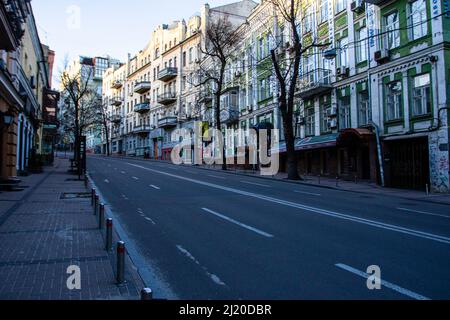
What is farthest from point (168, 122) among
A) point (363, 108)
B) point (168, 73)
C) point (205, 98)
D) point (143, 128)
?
point (363, 108)

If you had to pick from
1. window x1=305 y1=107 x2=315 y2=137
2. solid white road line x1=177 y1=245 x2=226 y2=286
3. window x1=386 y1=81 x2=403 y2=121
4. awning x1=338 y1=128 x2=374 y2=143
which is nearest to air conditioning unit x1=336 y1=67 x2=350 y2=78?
window x1=386 y1=81 x2=403 y2=121

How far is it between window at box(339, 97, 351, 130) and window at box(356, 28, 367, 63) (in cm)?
274

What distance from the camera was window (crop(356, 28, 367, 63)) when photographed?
955 inches

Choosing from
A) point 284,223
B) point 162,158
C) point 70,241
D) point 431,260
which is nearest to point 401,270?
point 431,260

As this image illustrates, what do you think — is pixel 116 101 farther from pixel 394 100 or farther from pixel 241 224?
pixel 241 224

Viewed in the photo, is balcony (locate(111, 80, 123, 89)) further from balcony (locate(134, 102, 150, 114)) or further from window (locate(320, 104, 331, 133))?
window (locate(320, 104, 331, 133))

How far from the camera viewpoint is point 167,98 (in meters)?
59.0

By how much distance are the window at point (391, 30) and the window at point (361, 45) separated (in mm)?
1511

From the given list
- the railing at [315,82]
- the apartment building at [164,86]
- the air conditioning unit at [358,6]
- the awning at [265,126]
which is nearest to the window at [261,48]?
the awning at [265,126]

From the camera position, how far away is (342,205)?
13.3 m

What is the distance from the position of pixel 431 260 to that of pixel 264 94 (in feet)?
106

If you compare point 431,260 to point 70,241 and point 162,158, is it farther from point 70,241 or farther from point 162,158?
point 162,158

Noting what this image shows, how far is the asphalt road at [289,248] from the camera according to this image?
507 centimetres

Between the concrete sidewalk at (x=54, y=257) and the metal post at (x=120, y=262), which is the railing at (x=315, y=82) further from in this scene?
the metal post at (x=120, y=262)
